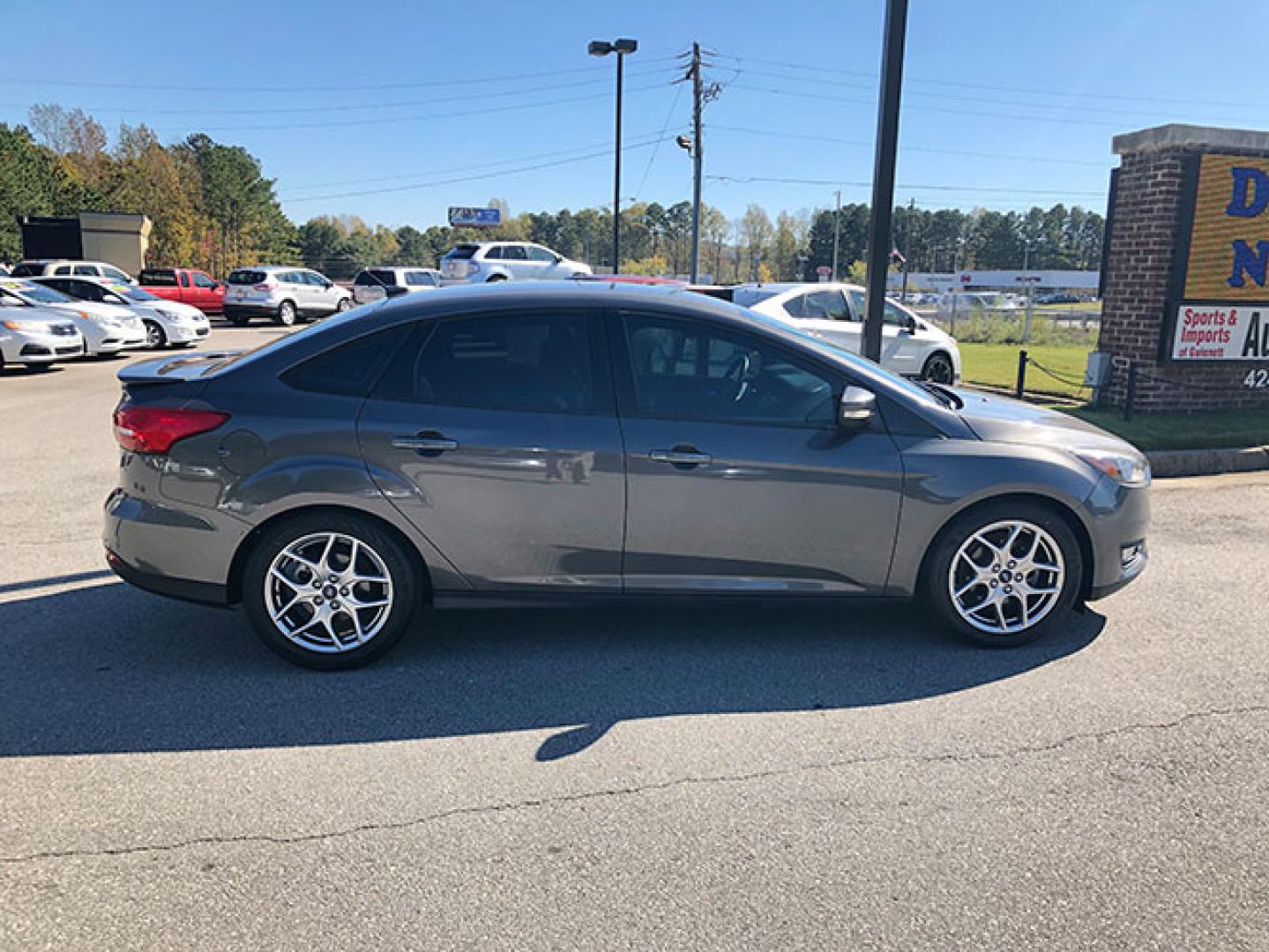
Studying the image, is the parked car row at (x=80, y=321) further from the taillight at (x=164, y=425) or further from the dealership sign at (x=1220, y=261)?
the dealership sign at (x=1220, y=261)

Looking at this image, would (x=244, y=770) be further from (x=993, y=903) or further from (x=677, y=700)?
(x=993, y=903)

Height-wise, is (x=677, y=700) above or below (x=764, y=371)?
below

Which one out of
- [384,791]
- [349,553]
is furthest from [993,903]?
[349,553]

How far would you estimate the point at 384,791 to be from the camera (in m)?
3.09

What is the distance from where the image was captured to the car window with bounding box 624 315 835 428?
4.06 meters

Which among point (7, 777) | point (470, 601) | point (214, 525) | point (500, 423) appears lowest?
point (7, 777)

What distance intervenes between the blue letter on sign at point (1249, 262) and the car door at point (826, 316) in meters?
4.19

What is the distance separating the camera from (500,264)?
26828 millimetres

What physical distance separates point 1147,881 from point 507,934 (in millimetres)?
1803

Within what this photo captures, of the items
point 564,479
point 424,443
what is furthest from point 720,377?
point 424,443

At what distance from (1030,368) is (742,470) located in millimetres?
15262

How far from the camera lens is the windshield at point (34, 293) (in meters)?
16.0

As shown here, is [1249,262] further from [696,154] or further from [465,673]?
[696,154]

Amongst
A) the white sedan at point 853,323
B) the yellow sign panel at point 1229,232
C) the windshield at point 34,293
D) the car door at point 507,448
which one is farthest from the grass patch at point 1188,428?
the windshield at point 34,293
